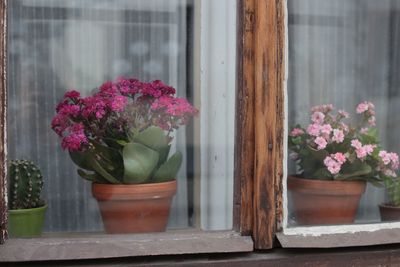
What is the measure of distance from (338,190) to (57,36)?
118cm

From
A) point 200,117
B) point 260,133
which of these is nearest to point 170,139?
point 200,117

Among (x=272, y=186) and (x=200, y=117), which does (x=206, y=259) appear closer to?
(x=272, y=186)

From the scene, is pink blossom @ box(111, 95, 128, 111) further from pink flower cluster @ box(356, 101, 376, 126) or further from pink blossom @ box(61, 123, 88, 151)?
pink flower cluster @ box(356, 101, 376, 126)

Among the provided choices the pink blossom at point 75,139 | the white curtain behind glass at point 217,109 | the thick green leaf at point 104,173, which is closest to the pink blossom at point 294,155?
the white curtain behind glass at point 217,109

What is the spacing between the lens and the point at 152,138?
213 cm

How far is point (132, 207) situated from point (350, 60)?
3.45 ft

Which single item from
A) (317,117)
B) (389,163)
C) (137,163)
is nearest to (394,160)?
(389,163)

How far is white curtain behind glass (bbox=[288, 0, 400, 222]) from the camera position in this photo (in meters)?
2.30

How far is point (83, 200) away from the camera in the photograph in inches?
86.0

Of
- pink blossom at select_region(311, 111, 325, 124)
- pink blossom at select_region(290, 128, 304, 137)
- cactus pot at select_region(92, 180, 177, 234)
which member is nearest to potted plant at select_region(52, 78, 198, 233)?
cactus pot at select_region(92, 180, 177, 234)

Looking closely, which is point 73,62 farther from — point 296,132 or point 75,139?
point 296,132

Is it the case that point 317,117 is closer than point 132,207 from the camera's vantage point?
No

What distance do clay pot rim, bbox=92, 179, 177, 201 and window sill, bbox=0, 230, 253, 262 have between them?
157 mm

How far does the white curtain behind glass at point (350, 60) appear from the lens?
2.30m
